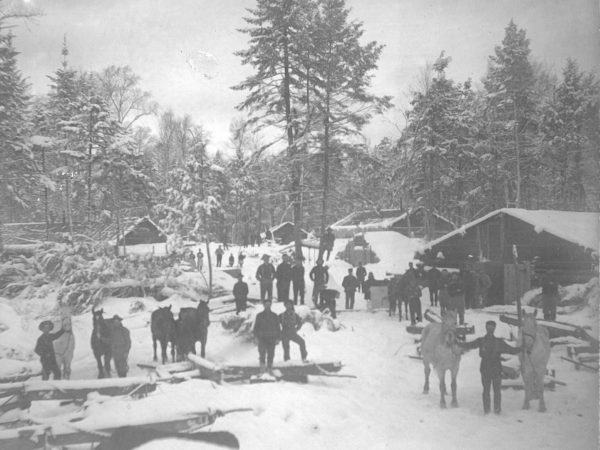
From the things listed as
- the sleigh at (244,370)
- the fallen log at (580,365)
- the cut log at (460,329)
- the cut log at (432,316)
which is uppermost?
the cut log at (432,316)

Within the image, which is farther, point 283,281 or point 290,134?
point 290,134

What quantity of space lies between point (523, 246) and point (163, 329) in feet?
35.6

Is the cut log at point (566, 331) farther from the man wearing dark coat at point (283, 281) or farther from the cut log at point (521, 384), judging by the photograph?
the man wearing dark coat at point (283, 281)

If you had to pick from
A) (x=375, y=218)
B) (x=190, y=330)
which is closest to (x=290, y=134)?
(x=190, y=330)

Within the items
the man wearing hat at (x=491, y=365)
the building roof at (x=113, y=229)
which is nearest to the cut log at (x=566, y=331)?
the man wearing hat at (x=491, y=365)

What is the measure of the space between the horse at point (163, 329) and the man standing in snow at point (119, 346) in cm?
77

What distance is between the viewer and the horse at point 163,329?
833 centimetres

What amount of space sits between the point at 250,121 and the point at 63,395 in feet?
31.0

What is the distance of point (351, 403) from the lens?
20.9ft

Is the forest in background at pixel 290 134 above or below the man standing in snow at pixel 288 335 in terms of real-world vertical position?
above

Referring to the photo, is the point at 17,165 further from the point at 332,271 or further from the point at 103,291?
the point at 332,271

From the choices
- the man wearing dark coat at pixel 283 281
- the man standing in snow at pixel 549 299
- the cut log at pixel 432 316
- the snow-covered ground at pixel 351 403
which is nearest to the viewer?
the snow-covered ground at pixel 351 403

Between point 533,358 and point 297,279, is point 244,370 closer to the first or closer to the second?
point 297,279

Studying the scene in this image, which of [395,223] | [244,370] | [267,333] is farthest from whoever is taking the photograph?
[395,223]
